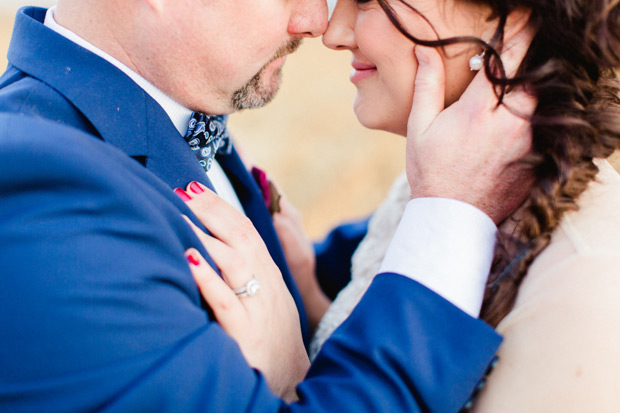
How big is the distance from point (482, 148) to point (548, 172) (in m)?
0.19

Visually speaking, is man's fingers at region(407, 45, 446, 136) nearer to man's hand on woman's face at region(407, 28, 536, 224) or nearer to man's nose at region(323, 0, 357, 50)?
man's hand on woman's face at region(407, 28, 536, 224)

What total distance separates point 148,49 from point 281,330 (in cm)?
94

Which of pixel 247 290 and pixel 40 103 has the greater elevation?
pixel 40 103

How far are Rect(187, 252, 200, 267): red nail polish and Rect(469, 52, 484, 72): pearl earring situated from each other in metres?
0.96

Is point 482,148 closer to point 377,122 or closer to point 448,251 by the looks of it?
point 448,251

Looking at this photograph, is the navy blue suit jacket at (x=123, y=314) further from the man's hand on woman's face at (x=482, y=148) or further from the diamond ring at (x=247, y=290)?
the man's hand on woman's face at (x=482, y=148)

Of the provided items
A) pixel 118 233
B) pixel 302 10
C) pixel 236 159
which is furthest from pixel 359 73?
pixel 118 233

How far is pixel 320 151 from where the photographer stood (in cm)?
823

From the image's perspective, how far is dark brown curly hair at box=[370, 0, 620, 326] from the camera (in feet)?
4.98

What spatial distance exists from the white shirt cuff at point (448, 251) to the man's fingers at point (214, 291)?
413mm

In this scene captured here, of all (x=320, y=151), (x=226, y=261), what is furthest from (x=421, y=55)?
(x=320, y=151)

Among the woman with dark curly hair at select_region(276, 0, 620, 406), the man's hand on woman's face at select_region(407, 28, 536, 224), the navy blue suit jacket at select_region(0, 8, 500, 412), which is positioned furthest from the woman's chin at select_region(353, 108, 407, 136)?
the navy blue suit jacket at select_region(0, 8, 500, 412)

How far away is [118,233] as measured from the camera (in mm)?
1264

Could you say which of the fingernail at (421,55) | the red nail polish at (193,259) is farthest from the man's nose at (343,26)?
the red nail polish at (193,259)
